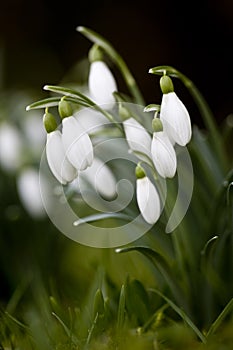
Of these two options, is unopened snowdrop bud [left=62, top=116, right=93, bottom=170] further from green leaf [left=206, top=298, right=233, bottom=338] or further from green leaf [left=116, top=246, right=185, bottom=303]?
green leaf [left=206, top=298, right=233, bottom=338]

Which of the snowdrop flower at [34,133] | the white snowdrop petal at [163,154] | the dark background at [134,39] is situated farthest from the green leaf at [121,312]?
the dark background at [134,39]

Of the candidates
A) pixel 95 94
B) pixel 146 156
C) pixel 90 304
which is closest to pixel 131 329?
pixel 90 304

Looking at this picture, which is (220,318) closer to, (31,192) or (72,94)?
(72,94)

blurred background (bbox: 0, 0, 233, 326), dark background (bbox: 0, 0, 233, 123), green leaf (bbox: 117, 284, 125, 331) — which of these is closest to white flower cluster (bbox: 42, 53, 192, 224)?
green leaf (bbox: 117, 284, 125, 331)

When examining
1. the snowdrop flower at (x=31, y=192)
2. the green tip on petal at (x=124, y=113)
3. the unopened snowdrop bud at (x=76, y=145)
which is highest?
the green tip on petal at (x=124, y=113)

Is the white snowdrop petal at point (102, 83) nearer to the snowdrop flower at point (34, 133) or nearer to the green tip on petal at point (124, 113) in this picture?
the green tip on petal at point (124, 113)

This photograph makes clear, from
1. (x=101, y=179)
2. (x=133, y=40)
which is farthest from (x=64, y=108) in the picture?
(x=133, y=40)
